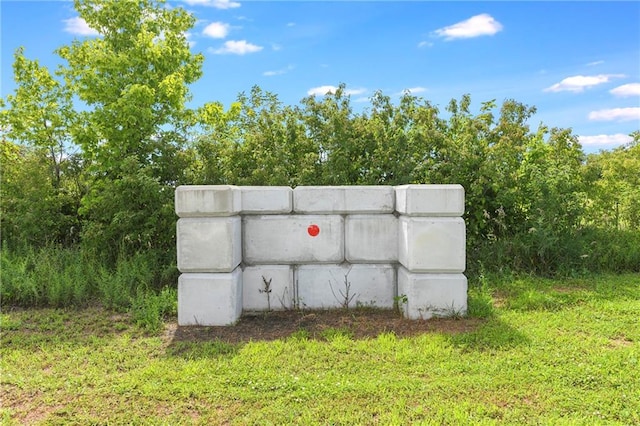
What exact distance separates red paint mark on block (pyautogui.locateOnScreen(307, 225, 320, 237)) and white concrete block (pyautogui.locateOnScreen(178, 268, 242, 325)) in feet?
3.28

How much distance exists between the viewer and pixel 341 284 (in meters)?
5.72

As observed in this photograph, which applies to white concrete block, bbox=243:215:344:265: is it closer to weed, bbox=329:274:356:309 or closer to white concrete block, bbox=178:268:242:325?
weed, bbox=329:274:356:309

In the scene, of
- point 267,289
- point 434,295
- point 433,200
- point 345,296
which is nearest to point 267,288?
point 267,289

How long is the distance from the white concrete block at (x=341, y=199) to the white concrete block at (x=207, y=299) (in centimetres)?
117

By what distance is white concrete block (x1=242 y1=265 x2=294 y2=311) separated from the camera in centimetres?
568

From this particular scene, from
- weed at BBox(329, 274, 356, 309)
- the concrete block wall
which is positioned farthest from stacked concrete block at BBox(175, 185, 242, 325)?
weed at BBox(329, 274, 356, 309)

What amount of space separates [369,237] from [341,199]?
0.54m

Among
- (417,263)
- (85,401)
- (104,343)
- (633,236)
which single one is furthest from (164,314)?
(633,236)

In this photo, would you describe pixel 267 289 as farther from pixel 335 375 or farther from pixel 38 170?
pixel 38 170

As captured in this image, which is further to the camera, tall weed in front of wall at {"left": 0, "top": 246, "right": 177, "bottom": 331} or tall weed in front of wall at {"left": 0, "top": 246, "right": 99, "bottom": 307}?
tall weed in front of wall at {"left": 0, "top": 246, "right": 99, "bottom": 307}

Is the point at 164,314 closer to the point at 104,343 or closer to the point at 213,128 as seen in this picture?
the point at 104,343

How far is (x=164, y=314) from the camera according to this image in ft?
18.5

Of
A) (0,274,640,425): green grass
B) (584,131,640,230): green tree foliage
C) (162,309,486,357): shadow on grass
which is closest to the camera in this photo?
(0,274,640,425): green grass

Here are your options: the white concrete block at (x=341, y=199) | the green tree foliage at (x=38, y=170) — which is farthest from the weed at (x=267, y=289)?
the green tree foliage at (x=38, y=170)
